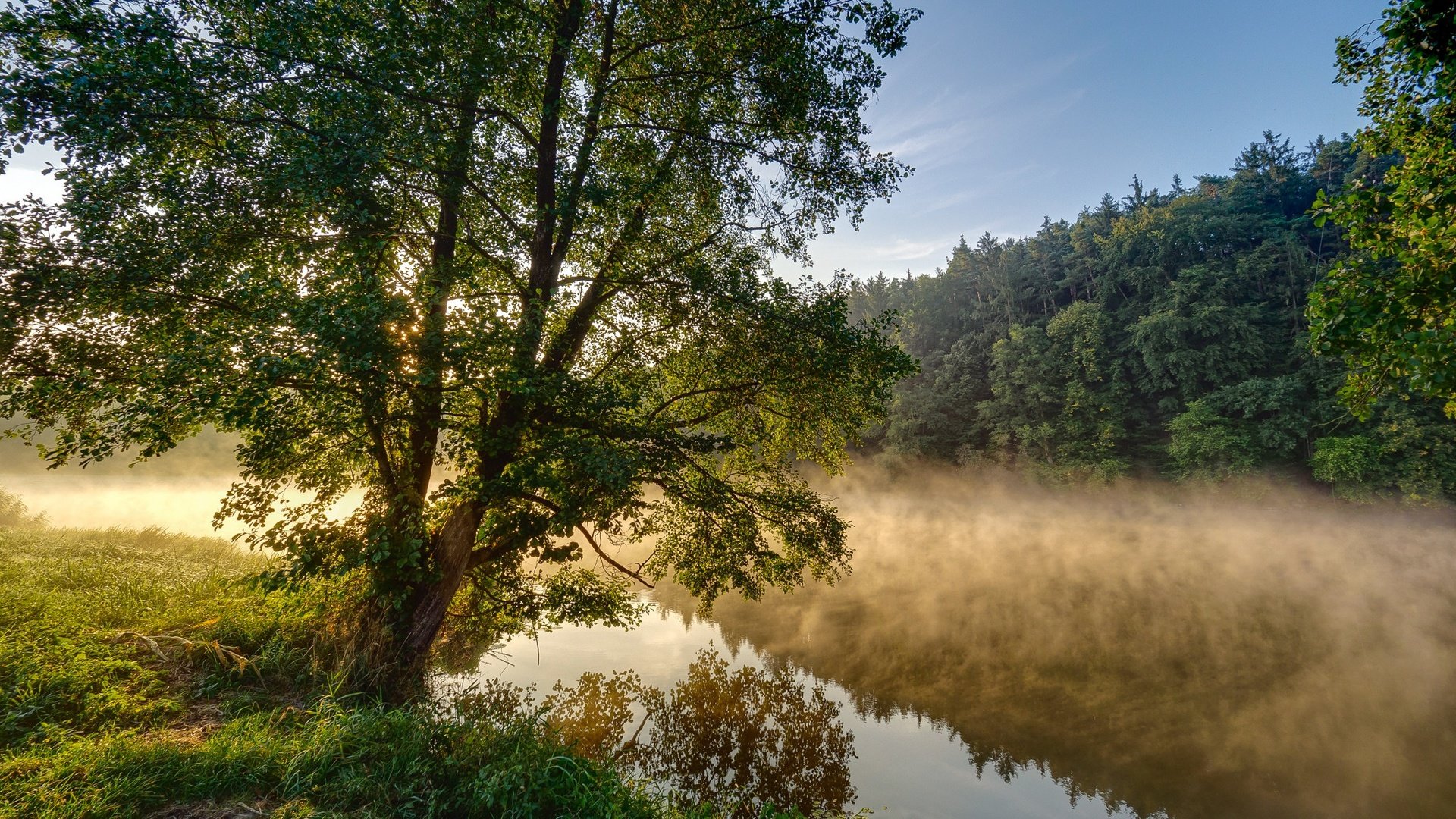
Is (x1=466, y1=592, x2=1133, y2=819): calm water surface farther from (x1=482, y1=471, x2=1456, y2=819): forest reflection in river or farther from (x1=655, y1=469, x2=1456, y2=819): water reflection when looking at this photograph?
(x1=655, y1=469, x2=1456, y2=819): water reflection

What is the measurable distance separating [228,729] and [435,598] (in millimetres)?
2169

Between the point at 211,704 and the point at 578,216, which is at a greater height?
the point at 578,216

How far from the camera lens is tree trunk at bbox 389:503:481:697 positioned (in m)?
6.24

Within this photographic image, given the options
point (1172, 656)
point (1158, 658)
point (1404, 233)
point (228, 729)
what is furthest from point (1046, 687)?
point (228, 729)

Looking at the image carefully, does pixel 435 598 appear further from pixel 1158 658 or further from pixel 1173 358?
pixel 1173 358

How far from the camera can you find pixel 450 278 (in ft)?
18.3

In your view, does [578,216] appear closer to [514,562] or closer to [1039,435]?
[514,562]

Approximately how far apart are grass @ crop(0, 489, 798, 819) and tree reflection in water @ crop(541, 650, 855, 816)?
3.56ft

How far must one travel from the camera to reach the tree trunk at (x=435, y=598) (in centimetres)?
624

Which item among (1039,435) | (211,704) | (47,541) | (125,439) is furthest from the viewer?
(1039,435)

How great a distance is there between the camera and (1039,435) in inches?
1460

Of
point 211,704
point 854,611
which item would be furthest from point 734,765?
point 854,611

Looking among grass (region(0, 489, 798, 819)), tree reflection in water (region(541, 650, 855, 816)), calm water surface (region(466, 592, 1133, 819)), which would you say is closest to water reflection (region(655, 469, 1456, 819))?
calm water surface (region(466, 592, 1133, 819))

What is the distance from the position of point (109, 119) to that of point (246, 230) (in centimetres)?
113
